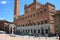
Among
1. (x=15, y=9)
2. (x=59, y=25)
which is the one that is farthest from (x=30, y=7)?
(x=59, y=25)

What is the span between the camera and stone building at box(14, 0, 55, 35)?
38.5 meters

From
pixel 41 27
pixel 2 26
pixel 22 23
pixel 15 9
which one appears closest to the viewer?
pixel 41 27

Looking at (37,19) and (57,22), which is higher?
(37,19)

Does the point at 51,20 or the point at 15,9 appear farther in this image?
the point at 15,9

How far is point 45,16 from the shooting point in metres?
40.2

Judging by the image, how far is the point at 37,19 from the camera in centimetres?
4531

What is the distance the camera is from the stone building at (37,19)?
3847 centimetres

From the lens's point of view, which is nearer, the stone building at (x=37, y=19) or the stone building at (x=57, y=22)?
the stone building at (x=57, y=22)

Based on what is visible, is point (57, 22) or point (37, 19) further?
point (37, 19)

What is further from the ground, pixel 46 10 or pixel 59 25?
pixel 46 10

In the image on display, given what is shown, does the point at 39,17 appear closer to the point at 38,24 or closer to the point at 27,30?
the point at 38,24

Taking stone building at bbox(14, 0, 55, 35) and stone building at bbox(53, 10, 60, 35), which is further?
stone building at bbox(14, 0, 55, 35)

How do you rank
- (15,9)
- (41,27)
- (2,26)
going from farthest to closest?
(2,26) → (15,9) → (41,27)

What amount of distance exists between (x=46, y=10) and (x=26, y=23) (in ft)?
56.5
